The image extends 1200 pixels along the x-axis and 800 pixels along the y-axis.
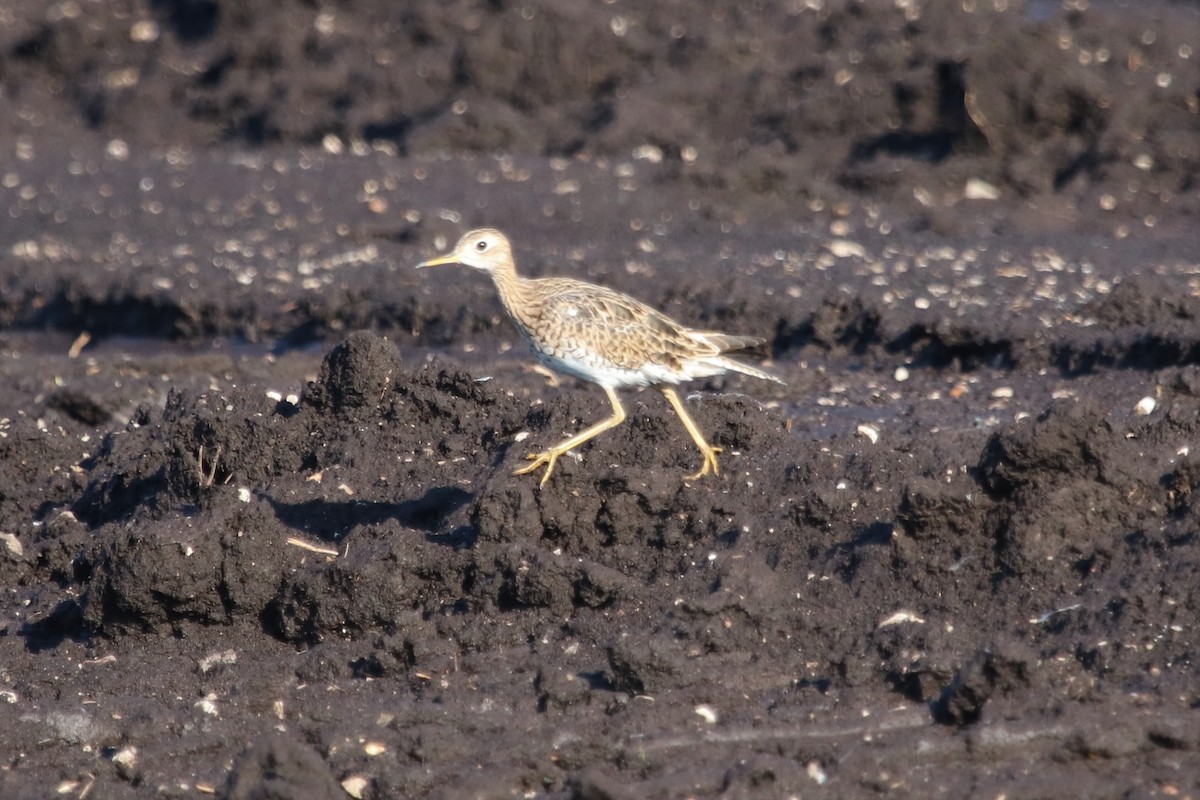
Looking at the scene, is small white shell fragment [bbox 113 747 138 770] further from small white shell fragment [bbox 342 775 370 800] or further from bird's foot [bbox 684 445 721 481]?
bird's foot [bbox 684 445 721 481]

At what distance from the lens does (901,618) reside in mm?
6199

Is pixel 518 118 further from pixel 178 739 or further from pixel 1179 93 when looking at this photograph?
pixel 178 739

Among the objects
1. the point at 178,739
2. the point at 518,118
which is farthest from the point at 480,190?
the point at 178,739

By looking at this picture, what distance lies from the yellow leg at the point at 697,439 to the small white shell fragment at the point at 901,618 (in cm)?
137

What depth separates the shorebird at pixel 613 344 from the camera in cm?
761

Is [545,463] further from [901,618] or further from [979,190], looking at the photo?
[979,190]

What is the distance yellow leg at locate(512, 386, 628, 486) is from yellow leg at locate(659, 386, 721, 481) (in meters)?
0.25

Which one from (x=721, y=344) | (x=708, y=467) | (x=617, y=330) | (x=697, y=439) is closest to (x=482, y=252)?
(x=617, y=330)

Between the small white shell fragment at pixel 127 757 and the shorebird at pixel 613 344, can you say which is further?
the shorebird at pixel 613 344

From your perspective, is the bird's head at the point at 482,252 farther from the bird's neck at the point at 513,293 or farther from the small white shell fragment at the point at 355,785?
the small white shell fragment at the point at 355,785

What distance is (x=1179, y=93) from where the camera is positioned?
14820mm

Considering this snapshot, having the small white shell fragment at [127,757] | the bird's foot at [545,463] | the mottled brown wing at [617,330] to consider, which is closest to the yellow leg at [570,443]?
the bird's foot at [545,463]

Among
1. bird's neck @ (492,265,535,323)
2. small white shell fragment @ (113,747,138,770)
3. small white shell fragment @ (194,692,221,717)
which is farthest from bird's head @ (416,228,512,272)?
small white shell fragment @ (113,747,138,770)

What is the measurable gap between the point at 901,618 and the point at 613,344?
2.05 m
